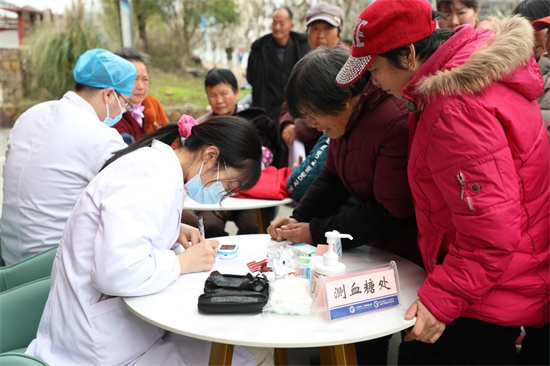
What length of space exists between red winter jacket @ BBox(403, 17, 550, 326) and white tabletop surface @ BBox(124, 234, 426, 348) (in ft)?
0.48

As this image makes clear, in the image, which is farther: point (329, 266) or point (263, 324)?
point (329, 266)

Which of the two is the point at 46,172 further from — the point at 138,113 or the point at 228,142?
the point at 138,113

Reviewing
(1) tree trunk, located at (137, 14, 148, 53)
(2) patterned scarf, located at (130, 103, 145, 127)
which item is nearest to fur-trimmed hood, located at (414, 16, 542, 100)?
(2) patterned scarf, located at (130, 103, 145, 127)

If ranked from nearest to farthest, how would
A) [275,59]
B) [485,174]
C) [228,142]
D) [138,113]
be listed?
[485,174]
[228,142]
[138,113]
[275,59]

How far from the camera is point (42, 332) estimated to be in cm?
149

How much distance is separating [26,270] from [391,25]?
1.64 m

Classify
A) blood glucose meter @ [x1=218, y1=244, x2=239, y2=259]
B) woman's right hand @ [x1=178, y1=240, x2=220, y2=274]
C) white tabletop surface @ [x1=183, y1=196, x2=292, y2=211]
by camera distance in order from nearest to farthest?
woman's right hand @ [x1=178, y1=240, x2=220, y2=274], blood glucose meter @ [x1=218, y1=244, x2=239, y2=259], white tabletop surface @ [x1=183, y1=196, x2=292, y2=211]

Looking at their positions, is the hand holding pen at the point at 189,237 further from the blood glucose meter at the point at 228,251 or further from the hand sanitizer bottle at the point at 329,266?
the hand sanitizer bottle at the point at 329,266

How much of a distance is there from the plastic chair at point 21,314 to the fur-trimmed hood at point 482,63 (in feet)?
4.76

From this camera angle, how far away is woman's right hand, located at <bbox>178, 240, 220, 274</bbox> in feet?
5.21

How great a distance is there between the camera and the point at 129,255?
1.32 metres

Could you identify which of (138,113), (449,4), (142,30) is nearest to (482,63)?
(449,4)

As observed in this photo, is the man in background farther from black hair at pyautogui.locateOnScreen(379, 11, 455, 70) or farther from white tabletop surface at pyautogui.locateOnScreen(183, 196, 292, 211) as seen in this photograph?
black hair at pyautogui.locateOnScreen(379, 11, 455, 70)

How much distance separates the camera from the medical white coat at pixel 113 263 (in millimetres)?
1326
